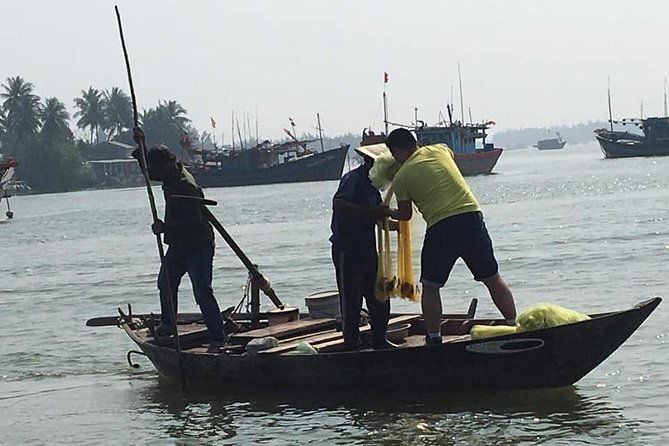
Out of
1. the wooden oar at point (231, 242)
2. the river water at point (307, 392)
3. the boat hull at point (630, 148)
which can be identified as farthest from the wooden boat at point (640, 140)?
the wooden oar at point (231, 242)

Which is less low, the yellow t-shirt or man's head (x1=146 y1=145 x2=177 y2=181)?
man's head (x1=146 y1=145 x2=177 y2=181)

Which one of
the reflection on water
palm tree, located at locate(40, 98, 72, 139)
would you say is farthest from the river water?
palm tree, located at locate(40, 98, 72, 139)

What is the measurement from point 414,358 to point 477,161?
68.2 m

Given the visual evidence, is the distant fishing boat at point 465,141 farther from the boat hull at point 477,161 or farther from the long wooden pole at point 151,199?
the long wooden pole at point 151,199

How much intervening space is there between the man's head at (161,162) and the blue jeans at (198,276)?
66cm

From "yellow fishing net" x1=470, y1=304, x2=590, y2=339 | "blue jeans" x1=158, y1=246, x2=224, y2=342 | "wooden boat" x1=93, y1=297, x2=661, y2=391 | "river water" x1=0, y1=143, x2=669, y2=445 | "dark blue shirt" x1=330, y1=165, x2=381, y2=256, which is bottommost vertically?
"river water" x1=0, y1=143, x2=669, y2=445

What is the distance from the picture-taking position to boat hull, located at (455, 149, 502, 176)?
7450cm

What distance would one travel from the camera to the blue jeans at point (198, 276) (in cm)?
1006

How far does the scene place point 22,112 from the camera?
110 m

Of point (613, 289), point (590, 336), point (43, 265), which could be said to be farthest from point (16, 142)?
point (590, 336)

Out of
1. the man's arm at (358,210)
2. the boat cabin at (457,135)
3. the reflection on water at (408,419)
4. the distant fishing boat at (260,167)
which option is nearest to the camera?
the reflection on water at (408,419)

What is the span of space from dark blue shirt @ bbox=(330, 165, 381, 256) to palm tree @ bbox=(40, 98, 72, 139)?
105 m

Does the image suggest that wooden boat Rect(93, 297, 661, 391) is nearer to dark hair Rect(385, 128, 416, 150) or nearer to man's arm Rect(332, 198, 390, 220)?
man's arm Rect(332, 198, 390, 220)

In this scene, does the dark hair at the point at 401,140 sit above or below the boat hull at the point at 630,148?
above
